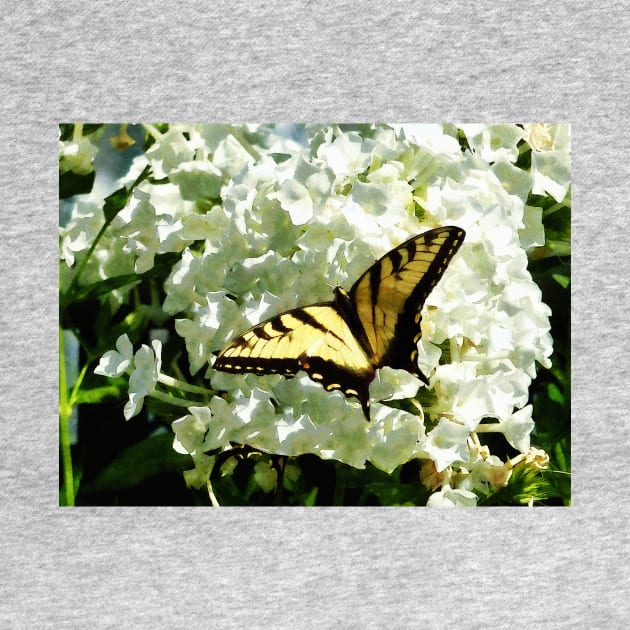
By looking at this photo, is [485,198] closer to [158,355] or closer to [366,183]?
[366,183]

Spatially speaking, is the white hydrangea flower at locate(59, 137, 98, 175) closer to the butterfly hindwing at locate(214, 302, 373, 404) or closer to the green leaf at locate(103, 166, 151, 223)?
the green leaf at locate(103, 166, 151, 223)

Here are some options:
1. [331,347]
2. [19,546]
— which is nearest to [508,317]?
→ [331,347]

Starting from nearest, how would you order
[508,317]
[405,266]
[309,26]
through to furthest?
[405,266]
[508,317]
[309,26]

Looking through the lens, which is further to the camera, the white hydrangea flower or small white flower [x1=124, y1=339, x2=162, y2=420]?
the white hydrangea flower

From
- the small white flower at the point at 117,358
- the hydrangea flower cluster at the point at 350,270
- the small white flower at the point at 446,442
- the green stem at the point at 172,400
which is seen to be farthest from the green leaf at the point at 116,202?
the small white flower at the point at 446,442

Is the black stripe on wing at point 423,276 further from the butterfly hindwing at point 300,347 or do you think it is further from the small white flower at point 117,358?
the small white flower at point 117,358

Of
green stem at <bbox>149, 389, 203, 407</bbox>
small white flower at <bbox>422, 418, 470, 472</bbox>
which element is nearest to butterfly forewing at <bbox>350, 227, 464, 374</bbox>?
small white flower at <bbox>422, 418, 470, 472</bbox>

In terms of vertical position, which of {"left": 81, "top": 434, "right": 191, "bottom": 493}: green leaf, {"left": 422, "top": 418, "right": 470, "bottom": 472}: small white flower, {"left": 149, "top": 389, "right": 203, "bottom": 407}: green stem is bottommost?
{"left": 81, "top": 434, "right": 191, "bottom": 493}: green leaf
